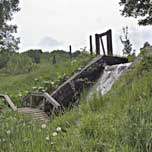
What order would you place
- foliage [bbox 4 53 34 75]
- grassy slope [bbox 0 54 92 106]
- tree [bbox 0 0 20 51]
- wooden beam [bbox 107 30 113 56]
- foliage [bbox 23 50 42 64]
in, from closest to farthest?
grassy slope [bbox 0 54 92 106] → wooden beam [bbox 107 30 113 56] → tree [bbox 0 0 20 51] → foliage [bbox 4 53 34 75] → foliage [bbox 23 50 42 64]

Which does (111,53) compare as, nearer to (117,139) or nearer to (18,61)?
(117,139)

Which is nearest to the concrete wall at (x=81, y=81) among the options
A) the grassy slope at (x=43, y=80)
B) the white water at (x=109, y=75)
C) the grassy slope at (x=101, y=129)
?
the white water at (x=109, y=75)

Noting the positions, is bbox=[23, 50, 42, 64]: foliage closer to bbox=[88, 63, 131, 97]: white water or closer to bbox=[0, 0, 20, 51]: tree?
bbox=[0, 0, 20, 51]: tree

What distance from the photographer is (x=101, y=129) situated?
16.5 ft

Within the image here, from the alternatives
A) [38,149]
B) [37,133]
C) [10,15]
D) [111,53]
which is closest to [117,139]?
[38,149]

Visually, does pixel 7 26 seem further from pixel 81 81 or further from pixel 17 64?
pixel 81 81

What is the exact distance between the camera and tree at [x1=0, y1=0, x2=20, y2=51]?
74.0 ft

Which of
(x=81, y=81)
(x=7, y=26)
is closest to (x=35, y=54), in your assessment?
(x=7, y=26)

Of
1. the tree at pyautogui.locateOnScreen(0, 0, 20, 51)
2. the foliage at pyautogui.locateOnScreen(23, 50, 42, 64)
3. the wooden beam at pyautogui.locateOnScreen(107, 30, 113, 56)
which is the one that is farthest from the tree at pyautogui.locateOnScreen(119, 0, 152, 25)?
the foliage at pyautogui.locateOnScreen(23, 50, 42, 64)

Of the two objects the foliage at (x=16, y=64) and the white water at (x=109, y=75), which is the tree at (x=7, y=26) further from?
the white water at (x=109, y=75)

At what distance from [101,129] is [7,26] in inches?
764

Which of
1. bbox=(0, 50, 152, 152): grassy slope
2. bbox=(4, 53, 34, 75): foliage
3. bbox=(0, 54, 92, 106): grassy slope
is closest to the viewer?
bbox=(0, 50, 152, 152): grassy slope

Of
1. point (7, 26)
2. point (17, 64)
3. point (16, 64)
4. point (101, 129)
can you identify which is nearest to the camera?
point (101, 129)

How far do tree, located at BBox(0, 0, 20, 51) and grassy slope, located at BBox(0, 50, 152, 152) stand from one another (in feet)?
53.5
